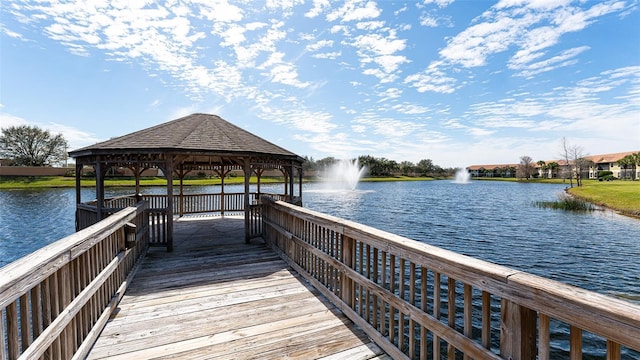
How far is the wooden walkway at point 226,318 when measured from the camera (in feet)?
9.44

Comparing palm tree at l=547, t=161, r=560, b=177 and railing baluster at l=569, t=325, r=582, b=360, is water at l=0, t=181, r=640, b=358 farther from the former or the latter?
palm tree at l=547, t=161, r=560, b=177

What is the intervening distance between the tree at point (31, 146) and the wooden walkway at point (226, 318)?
74.9 metres

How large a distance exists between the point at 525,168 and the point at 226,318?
10487 centimetres

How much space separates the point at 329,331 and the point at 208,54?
35.2ft

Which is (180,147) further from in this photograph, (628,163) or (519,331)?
(628,163)

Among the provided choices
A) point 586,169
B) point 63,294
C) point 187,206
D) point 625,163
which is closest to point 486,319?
point 63,294

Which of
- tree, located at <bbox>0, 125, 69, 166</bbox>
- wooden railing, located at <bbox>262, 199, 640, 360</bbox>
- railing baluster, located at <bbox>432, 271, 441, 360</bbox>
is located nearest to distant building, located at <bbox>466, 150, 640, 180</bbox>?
wooden railing, located at <bbox>262, 199, 640, 360</bbox>

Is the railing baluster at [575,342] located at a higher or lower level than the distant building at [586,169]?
lower

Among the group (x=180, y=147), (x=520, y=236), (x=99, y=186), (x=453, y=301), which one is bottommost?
(x=520, y=236)

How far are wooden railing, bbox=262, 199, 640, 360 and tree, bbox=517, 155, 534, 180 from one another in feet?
326

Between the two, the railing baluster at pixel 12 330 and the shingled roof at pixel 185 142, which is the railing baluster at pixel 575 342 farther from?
the shingled roof at pixel 185 142

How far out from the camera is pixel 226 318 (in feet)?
11.7

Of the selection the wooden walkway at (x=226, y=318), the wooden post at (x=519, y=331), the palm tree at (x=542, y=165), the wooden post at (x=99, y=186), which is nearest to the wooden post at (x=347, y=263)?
the wooden walkway at (x=226, y=318)

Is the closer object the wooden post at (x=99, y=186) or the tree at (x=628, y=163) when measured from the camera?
the wooden post at (x=99, y=186)
